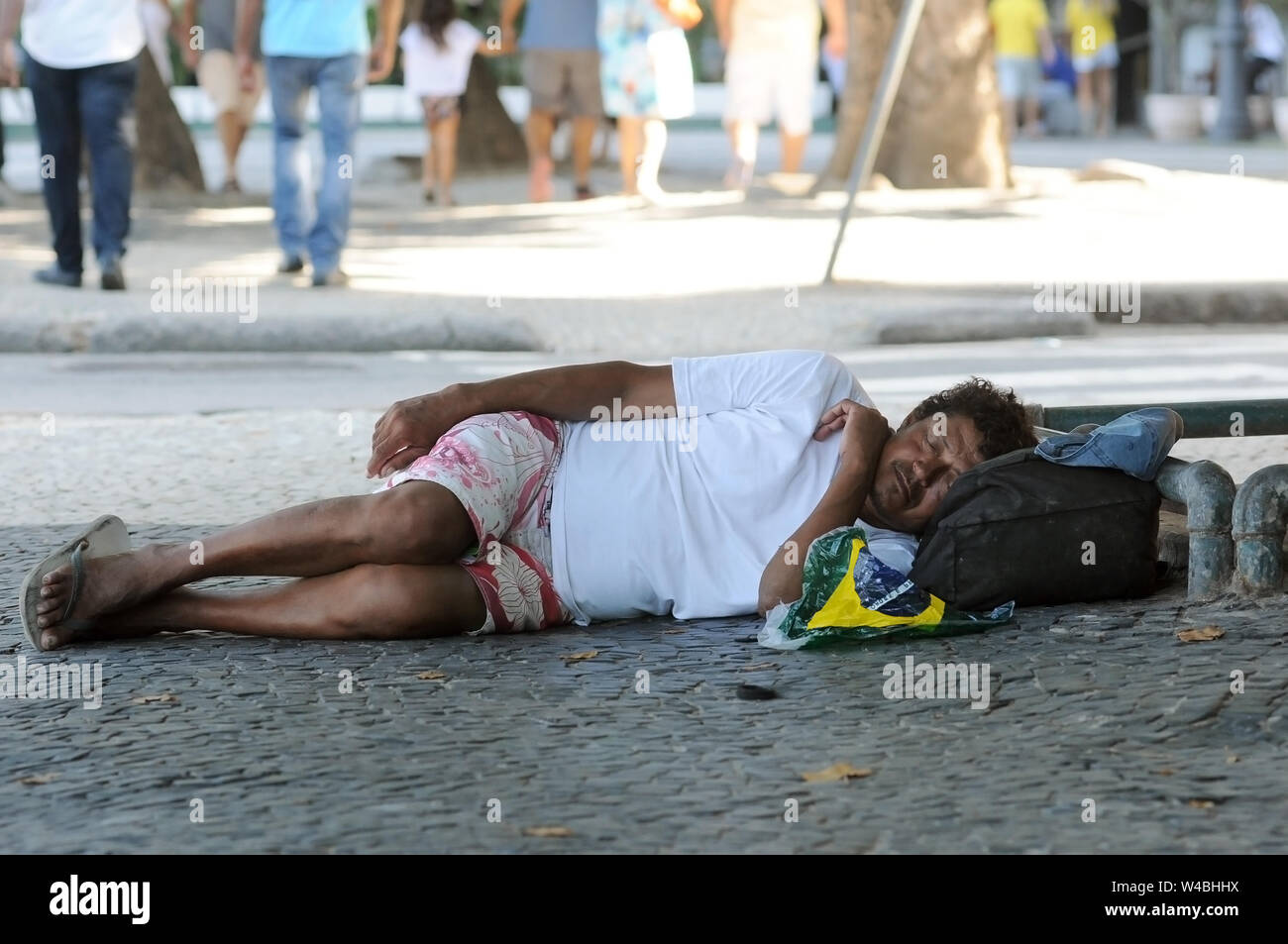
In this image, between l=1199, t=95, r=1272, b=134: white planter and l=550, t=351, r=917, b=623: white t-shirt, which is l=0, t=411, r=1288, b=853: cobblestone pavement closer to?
l=550, t=351, r=917, b=623: white t-shirt

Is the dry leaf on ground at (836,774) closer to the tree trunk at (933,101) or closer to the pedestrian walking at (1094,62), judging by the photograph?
the tree trunk at (933,101)

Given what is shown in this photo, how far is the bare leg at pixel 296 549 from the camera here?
4133mm

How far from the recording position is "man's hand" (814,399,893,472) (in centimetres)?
429

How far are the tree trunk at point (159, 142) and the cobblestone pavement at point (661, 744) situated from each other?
13123mm

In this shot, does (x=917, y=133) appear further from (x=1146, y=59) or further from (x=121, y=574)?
(x=1146, y=59)

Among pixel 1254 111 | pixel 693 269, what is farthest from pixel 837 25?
pixel 1254 111

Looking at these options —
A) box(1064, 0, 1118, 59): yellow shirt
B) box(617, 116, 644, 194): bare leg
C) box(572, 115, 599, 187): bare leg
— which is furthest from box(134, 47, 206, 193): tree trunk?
box(1064, 0, 1118, 59): yellow shirt

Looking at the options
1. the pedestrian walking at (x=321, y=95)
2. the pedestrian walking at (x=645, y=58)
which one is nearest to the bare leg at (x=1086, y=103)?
the pedestrian walking at (x=645, y=58)

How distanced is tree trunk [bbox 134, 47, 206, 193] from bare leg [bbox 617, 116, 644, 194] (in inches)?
161

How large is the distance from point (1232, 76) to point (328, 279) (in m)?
16.5

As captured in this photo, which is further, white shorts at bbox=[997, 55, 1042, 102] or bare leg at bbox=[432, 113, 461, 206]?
white shorts at bbox=[997, 55, 1042, 102]

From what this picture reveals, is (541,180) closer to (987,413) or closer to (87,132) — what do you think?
(87,132)

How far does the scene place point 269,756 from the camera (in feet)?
11.5
